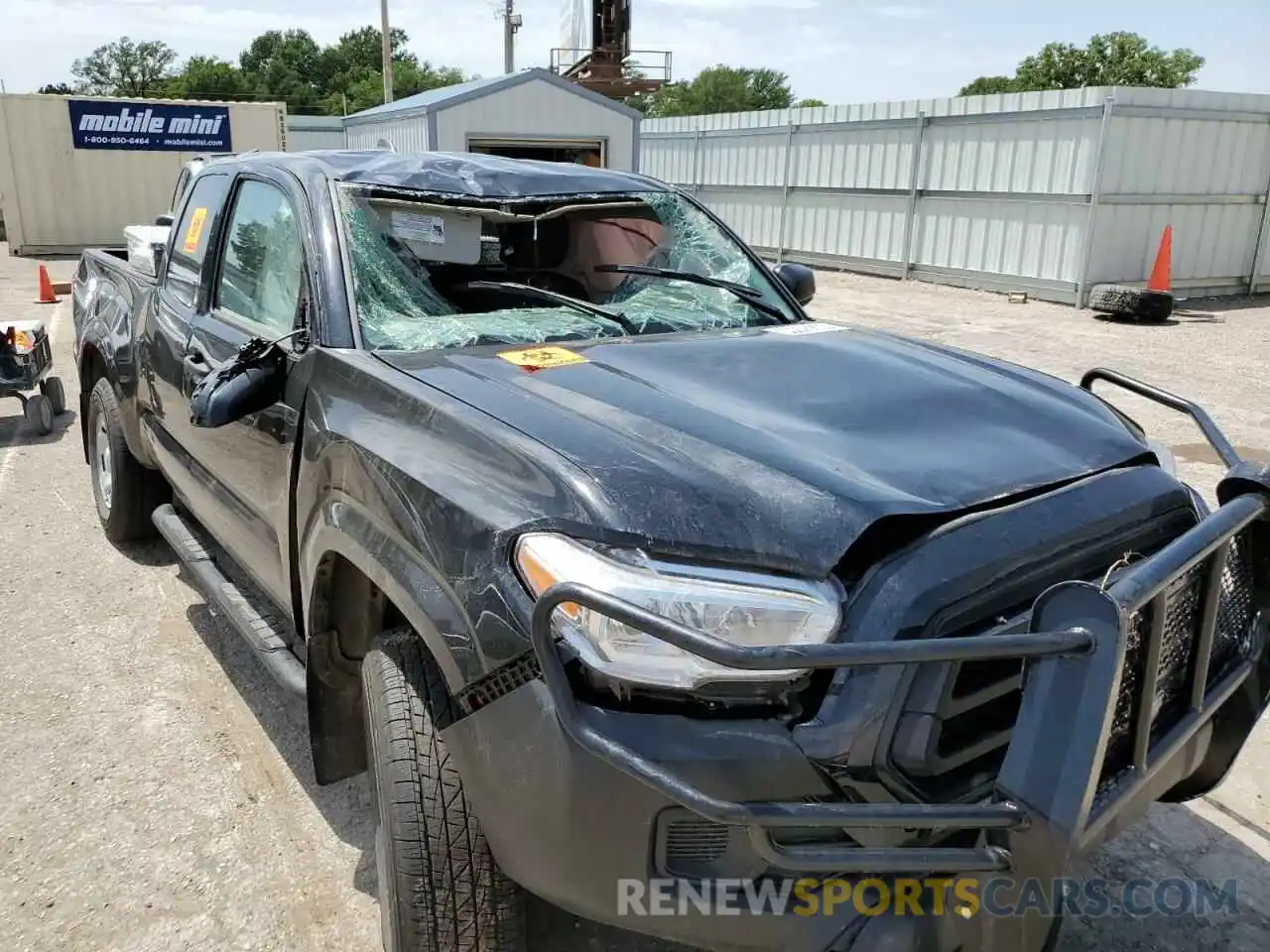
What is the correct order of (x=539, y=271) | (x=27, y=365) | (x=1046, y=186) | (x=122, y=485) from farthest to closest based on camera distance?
1. (x=1046, y=186)
2. (x=27, y=365)
3. (x=122, y=485)
4. (x=539, y=271)

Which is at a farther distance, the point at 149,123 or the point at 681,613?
the point at 149,123

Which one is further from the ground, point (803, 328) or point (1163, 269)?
point (803, 328)

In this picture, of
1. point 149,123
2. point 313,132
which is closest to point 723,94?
point 313,132

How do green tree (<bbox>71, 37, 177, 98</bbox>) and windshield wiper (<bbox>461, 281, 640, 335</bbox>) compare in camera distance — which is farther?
green tree (<bbox>71, 37, 177, 98</bbox>)

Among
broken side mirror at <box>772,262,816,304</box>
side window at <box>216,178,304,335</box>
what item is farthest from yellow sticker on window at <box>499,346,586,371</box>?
broken side mirror at <box>772,262,816,304</box>

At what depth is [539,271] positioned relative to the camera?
12.1 feet

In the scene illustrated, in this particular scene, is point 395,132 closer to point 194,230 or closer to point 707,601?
point 194,230

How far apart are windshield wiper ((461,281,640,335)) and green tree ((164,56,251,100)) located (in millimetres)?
74998

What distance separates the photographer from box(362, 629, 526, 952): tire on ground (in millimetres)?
1938

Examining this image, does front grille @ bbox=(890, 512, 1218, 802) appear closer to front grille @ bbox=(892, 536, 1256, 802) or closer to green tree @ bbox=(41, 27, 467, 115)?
front grille @ bbox=(892, 536, 1256, 802)

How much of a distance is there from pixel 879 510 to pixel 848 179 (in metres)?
17.0

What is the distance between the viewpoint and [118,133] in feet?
61.1

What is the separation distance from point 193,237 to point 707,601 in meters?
2.91

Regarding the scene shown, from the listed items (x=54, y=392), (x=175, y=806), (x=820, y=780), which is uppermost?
(x=820, y=780)
